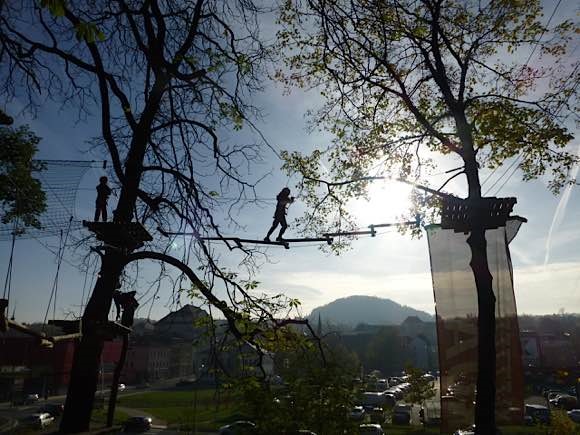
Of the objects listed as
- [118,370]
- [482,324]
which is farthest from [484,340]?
[118,370]

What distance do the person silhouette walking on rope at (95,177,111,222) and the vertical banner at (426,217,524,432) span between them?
7621 millimetres

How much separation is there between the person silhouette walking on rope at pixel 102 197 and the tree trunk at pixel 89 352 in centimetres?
119

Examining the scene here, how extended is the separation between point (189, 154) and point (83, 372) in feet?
13.3

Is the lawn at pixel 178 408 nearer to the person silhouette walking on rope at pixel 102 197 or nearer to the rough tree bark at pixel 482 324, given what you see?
the rough tree bark at pixel 482 324

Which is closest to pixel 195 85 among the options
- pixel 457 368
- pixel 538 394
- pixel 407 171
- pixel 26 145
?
pixel 407 171

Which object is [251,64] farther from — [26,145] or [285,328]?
[26,145]

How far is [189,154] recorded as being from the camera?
756cm

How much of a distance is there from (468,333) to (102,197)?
8604 mm

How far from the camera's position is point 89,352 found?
598cm

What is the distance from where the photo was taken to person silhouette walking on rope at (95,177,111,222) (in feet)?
23.2

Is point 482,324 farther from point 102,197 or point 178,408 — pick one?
point 178,408

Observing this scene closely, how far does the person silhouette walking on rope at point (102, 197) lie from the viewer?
7.09 metres

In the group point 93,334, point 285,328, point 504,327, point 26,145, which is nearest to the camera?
point 93,334

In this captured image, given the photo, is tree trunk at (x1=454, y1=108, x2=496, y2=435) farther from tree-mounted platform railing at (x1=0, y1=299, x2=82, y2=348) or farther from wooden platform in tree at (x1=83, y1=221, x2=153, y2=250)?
tree-mounted platform railing at (x1=0, y1=299, x2=82, y2=348)
